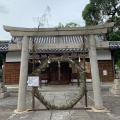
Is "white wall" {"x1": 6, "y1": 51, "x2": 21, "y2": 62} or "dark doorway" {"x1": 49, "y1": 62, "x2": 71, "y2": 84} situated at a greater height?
"white wall" {"x1": 6, "y1": 51, "x2": 21, "y2": 62}

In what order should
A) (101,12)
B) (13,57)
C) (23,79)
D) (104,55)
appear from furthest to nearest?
1. (101,12)
2. (13,57)
3. (104,55)
4. (23,79)

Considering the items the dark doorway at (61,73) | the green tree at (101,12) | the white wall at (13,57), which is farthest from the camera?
the green tree at (101,12)

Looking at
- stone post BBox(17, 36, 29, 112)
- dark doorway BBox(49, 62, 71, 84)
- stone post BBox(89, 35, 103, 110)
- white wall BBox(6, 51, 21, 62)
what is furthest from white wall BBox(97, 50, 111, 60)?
stone post BBox(17, 36, 29, 112)

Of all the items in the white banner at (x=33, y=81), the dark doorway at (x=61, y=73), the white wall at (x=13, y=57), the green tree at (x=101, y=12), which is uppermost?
the green tree at (x=101, y=12)

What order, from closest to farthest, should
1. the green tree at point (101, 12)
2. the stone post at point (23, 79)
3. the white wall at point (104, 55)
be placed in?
the stone post at point (23, 79) → the white wall at point (104, 55) → the green tree at point (101, 12)

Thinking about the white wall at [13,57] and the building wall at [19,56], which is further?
the white wall at [13,57]

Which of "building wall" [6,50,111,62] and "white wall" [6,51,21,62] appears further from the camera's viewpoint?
"white wall" [6,51,21,62]

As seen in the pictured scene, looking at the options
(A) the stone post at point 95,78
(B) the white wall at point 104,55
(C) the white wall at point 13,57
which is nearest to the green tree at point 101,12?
(B) the white wall at point 104,55

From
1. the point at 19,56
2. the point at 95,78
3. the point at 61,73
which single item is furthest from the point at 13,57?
the point at 95,78

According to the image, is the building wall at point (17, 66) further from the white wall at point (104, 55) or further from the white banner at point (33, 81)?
the white banner at point (33, 81)

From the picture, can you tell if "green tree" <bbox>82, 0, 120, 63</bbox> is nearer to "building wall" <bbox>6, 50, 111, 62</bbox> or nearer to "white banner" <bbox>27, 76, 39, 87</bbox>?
"building wall" <bbox>6, 50, 111, 62</bbox>

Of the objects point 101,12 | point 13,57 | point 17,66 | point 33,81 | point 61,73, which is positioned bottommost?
point 33,81

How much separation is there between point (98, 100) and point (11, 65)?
10.4 meters

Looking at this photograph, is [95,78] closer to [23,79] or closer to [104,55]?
[23,79]
